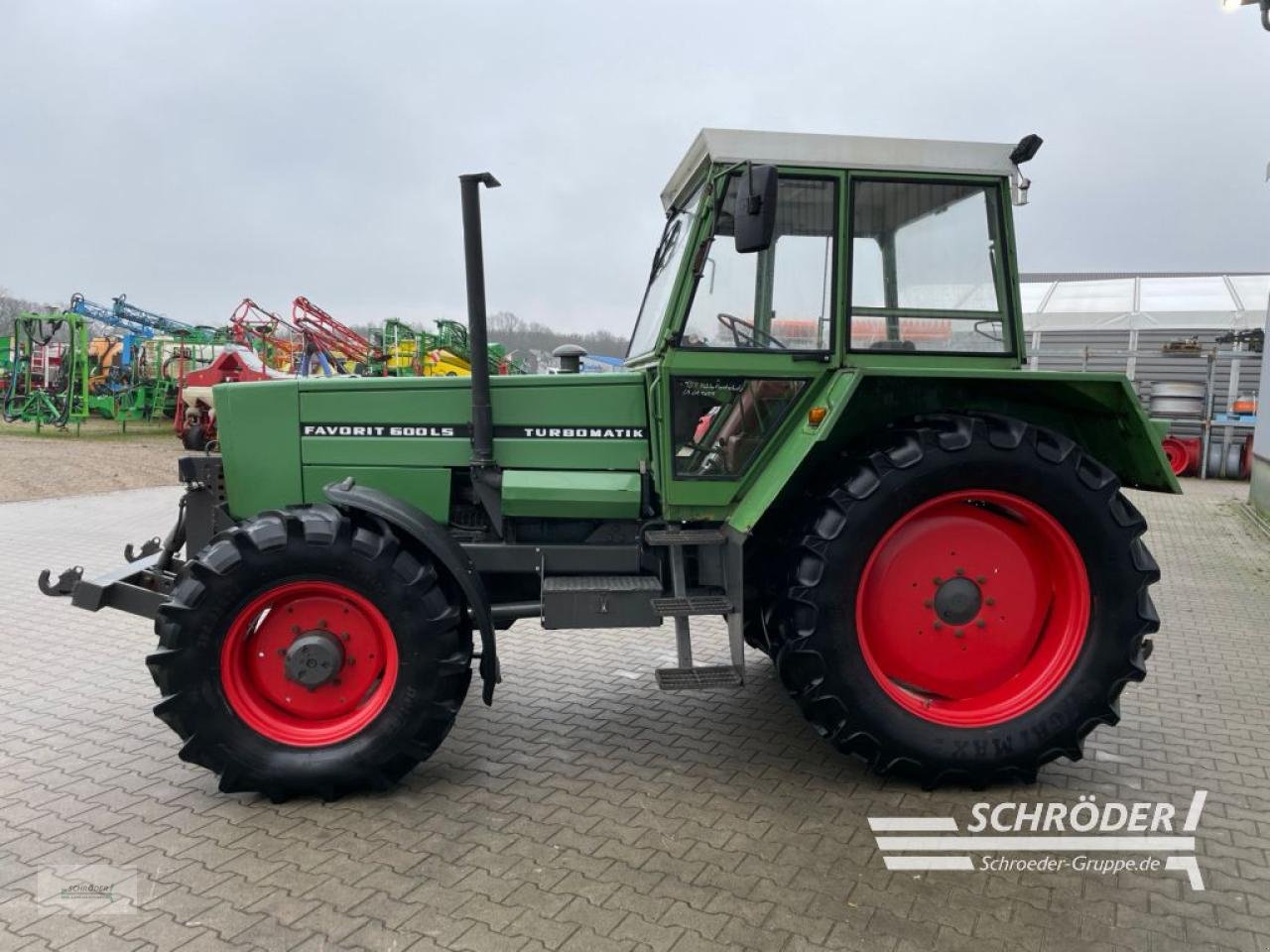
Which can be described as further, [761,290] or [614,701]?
[614,701]

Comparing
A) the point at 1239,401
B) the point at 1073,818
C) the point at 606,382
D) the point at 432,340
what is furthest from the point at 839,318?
the point at 432,340

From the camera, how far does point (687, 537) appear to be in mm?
3508

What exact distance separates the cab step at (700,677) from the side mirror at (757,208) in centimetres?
158

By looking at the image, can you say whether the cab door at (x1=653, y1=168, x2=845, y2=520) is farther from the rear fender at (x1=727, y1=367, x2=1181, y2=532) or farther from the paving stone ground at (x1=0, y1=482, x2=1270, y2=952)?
the paving stone ground at (x1=0, y1=482, x2=1270, y2=952)

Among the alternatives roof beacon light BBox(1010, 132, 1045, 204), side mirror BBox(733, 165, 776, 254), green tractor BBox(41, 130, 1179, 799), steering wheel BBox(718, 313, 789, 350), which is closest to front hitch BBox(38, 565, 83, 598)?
green tractor BBox(41, 130, 1179, 799)

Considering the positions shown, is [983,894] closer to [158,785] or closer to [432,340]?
[158,785]

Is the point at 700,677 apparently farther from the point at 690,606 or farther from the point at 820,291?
the point at 820,291

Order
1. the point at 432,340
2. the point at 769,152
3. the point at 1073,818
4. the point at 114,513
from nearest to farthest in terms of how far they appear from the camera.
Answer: the point at 1073,818, the point at 769,152, the point at 114,513, the point at 432,340

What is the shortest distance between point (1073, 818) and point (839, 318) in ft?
6.86

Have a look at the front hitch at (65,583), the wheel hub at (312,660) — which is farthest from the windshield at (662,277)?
the front hitch at (65,583)

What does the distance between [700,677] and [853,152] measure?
85.5 inches

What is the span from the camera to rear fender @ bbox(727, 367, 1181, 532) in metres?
3.33

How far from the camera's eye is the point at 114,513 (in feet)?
35.2

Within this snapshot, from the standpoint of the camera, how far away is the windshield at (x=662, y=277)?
3654 millimetres
